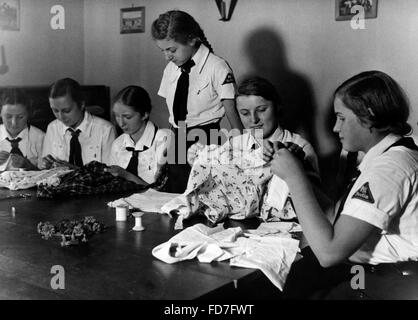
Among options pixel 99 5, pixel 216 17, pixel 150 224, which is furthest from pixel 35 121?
pixel 150 224

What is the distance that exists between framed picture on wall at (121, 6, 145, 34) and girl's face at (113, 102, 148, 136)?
1403 mm

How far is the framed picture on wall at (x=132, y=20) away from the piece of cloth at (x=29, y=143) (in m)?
1.32

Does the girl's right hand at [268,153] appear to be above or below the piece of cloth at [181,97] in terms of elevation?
below

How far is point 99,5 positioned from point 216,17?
1342 mm

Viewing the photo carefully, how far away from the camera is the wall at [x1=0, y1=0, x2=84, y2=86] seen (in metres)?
4.10

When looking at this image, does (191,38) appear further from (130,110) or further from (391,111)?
(391,111)

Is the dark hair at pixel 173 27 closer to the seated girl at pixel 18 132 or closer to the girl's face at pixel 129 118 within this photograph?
the girl's face at pixel 129 118

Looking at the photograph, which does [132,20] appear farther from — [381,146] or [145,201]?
[381,146]

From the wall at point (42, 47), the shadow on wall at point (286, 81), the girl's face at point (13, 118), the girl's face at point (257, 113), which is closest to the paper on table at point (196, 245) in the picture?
the girl's face at point (257, 113)

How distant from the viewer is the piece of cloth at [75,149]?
3.45 m

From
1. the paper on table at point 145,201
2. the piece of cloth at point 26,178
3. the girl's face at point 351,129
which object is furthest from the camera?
the piece of cloth at point 26,178

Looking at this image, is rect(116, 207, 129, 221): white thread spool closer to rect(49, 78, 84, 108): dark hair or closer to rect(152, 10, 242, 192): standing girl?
rect(152, 10, 242, 192): standing girl

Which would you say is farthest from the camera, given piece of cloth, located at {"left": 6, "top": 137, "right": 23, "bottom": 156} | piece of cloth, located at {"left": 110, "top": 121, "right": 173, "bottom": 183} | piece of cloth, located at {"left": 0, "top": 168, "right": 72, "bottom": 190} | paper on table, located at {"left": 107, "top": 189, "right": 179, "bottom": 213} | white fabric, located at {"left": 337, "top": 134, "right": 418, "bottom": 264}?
piece of cloth, located at {"left": 6, "top": 137, "right": 23, "bottom": 156}

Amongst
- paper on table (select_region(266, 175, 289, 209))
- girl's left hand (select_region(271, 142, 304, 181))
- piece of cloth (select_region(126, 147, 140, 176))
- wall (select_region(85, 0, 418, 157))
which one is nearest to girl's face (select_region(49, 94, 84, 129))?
piece of cloth (select_region(126, 147, 140, 176))
